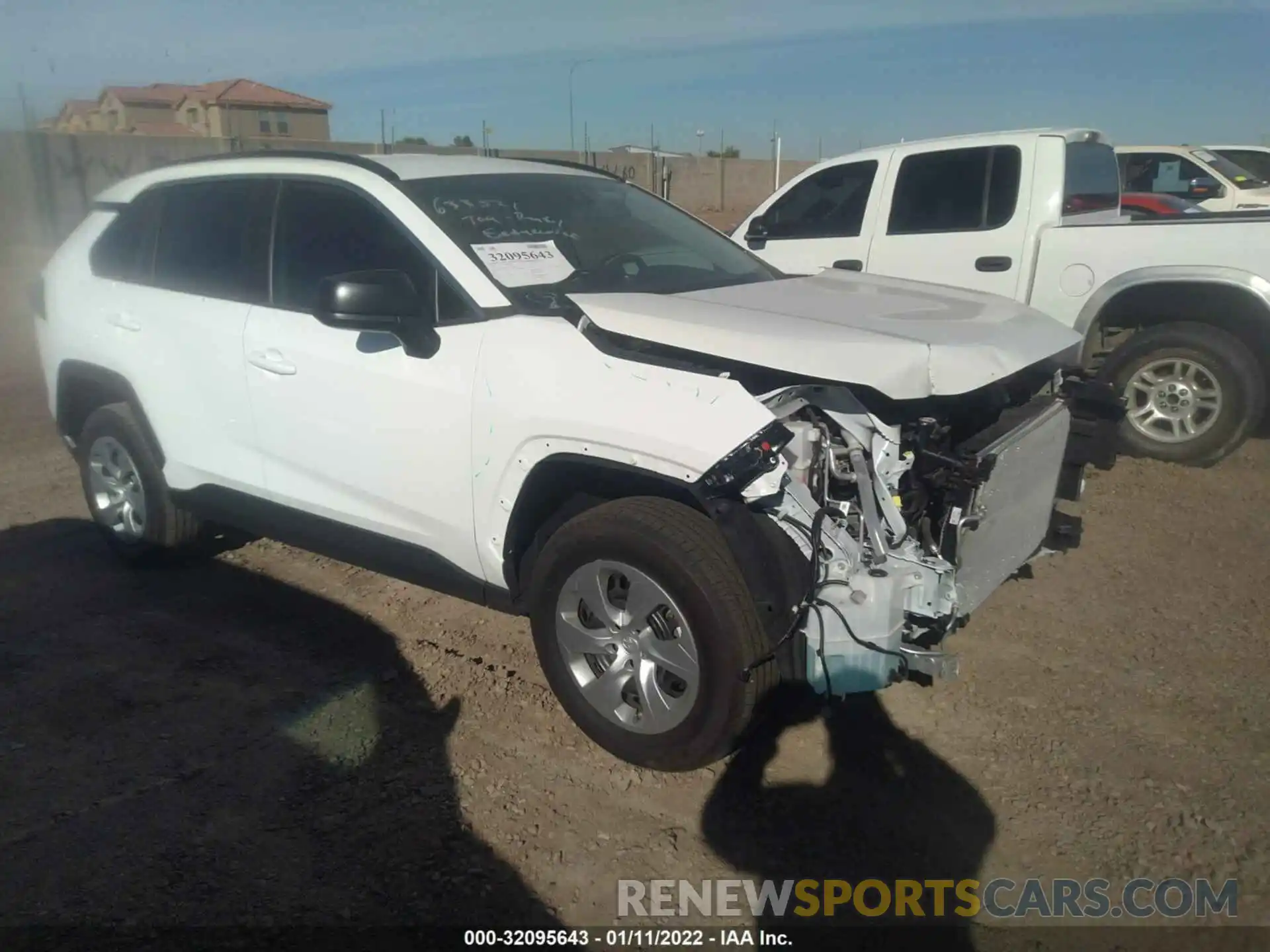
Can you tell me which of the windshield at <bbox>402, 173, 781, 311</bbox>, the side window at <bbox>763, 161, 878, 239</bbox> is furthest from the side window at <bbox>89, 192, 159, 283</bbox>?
the side window at <bbox>763, 161, 878, 239</bbox>

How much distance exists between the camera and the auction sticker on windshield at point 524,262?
11.7ft

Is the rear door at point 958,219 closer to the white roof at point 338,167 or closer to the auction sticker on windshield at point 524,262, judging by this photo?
the white roof at point 338,167

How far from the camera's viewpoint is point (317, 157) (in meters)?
4.11

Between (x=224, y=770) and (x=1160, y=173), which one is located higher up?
(x=1160, y=173)

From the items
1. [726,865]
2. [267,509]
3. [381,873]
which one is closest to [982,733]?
[726,865]

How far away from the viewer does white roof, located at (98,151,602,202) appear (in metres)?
3.93

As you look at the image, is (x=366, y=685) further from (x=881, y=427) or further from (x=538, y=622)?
(x=881, y=427)

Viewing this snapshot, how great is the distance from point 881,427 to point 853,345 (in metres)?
0.30

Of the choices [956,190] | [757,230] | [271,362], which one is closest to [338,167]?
[271,362]

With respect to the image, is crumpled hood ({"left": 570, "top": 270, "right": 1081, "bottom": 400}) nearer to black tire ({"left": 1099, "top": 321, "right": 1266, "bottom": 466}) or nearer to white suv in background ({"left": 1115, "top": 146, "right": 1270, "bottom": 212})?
black tire ({"left": 1099, "top": 321, "right": 1266, "bottom": 466})

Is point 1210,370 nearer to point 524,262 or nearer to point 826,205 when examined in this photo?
point 826,205

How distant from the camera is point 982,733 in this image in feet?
11.3

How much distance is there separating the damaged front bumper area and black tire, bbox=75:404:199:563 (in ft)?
10.0

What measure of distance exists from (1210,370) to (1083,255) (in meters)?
1.02
